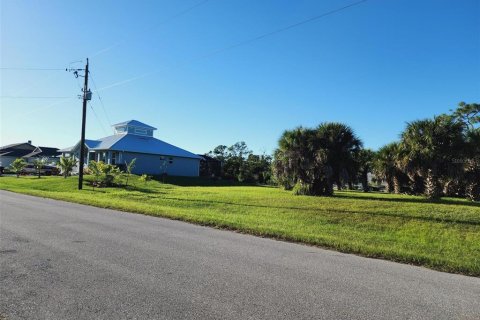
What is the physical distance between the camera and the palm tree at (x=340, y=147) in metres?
21.1

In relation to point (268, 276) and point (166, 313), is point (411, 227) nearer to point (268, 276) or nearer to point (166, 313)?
point (268, 276)

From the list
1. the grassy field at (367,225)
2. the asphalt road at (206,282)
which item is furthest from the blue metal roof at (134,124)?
the asphalt road at (206,282)

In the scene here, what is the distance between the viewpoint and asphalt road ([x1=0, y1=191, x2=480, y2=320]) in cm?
478

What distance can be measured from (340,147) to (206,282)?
1671 cm

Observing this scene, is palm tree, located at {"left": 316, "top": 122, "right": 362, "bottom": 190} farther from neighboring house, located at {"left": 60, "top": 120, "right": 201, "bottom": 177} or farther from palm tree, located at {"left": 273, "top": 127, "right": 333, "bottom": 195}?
neighboring house, located at {"left": 60, "top": 120, "right": 201, "bottom": 177}

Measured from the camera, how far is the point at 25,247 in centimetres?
802

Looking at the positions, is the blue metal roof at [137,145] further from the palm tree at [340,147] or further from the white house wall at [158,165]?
the palm tree at [340,147]

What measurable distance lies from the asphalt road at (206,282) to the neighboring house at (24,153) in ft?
239

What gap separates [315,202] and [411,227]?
5.46 meters

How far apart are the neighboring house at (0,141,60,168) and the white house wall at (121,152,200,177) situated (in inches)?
1344

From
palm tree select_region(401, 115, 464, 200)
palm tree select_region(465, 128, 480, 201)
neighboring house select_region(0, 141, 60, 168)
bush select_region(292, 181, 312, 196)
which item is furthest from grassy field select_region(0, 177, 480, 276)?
neighboring house select_region(0, 141, 60, 168)

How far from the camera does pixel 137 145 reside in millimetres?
48531

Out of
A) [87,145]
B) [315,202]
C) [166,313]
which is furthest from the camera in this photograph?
[87,145]

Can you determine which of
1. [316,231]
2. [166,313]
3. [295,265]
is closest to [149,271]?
[166,313]
